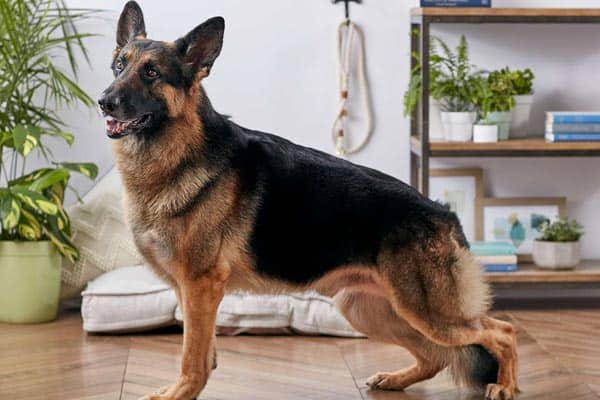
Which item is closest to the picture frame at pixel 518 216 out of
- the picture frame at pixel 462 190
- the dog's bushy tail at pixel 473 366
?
the picture frame at pixel 462 190

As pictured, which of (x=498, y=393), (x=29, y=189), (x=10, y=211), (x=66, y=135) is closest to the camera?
(x=498, y=393)

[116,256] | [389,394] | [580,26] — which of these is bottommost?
[389,394]

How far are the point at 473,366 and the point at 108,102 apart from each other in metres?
1.31

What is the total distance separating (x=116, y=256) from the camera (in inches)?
178

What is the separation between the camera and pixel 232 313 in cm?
418

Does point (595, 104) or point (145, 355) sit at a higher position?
point (595, 104)

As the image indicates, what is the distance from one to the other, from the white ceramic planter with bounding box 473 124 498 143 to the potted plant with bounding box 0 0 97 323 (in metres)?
1.53

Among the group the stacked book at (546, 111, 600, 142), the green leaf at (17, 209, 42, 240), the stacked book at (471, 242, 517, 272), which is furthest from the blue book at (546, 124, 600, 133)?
the green leaf at (17, 209, 42, 240)

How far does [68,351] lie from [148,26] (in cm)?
150

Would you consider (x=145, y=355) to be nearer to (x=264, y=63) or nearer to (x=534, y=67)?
(x=264, y=63)

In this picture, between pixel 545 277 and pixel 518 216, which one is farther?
pixel 518 216

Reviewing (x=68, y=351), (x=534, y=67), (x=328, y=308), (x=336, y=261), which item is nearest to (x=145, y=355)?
(x=68, y=351)

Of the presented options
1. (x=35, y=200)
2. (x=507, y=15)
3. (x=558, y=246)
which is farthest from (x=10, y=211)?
(x=558, y=246)

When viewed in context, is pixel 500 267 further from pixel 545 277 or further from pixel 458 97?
pixel 458 97
